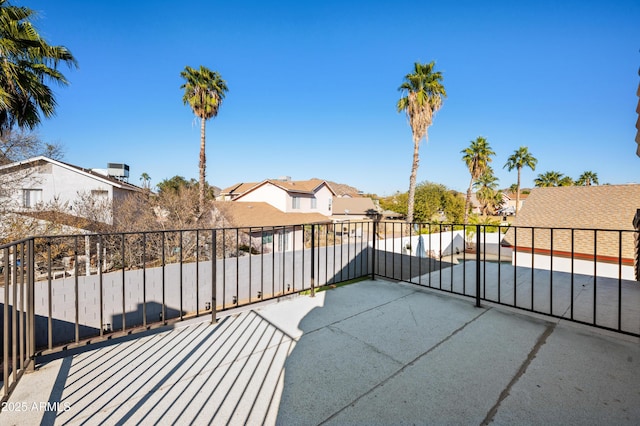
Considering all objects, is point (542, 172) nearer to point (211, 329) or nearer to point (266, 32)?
point (266, 32)

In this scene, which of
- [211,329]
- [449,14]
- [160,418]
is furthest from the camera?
[449,14]

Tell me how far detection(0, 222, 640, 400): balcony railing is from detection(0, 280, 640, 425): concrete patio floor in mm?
258

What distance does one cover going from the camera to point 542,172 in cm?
3325

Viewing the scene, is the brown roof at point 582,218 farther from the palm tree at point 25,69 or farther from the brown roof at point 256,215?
the palm tree at point 25,69

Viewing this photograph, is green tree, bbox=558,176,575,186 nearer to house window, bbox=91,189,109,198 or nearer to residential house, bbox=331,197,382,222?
residential house, bbox=331,197,382,222

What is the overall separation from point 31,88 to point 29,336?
855cm

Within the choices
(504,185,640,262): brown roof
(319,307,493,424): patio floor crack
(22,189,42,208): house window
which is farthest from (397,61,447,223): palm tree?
(22,189,42,208): house window

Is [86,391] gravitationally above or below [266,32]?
below

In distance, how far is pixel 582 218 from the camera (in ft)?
34.6

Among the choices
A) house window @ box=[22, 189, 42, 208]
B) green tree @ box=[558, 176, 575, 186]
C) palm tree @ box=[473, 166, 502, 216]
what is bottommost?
house window @ box=[22, 189, 42, 208]

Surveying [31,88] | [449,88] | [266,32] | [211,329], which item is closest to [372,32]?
[266,32]

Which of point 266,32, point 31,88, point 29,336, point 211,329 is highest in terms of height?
point 266,32

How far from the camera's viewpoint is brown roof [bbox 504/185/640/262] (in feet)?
30.6

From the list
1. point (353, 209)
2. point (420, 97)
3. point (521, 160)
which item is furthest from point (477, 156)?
point (353, 209)
